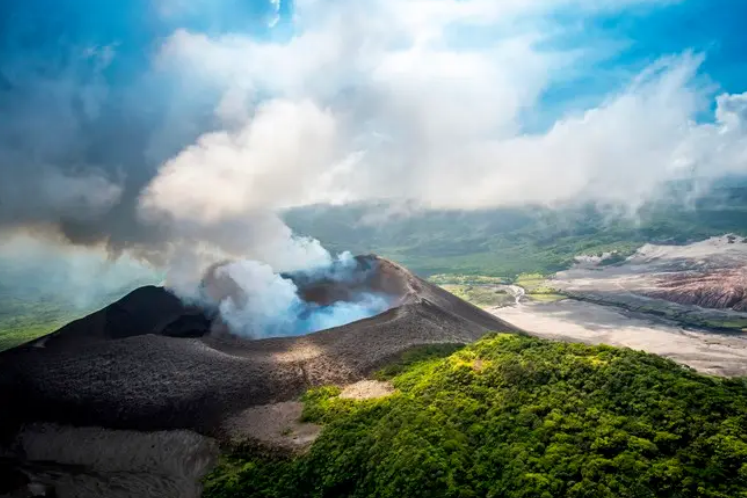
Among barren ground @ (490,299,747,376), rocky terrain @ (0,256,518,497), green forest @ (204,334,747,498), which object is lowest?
barren ground @ (490,299,747,376)

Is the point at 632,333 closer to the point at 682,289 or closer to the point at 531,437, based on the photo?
the point at 682,289

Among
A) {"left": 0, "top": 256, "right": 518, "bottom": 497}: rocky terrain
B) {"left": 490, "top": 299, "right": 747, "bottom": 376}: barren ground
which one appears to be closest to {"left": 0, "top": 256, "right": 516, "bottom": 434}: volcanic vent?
{"left": 0, "top": 256, "right": 518, "bottom": 497}: rocky terrain

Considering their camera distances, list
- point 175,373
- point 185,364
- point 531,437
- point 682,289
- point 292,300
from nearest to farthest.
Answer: point 531,437
point 175,373
point 185,364
point 292,300
point 682,289

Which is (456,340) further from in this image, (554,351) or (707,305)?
(707,305)

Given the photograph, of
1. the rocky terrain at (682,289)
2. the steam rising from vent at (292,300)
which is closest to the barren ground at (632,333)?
the rocky terrain at (682,289)

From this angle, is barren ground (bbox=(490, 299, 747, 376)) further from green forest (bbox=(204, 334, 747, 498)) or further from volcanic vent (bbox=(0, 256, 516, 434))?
green forest (bbox=(204, 334, 747, 498))

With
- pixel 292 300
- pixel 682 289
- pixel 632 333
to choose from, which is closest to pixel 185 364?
pixel 292 300

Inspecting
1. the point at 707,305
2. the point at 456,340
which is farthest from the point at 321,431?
the point at 707,305
